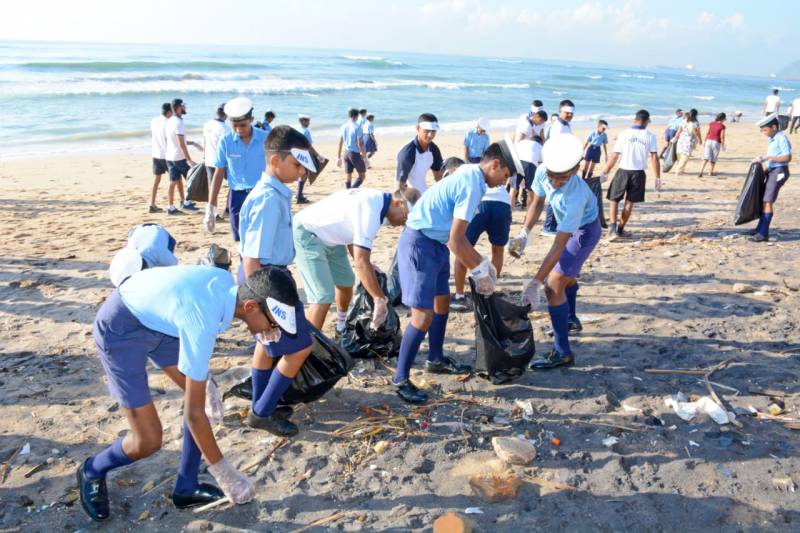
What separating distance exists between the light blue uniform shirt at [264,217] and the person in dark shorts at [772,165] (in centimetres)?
623

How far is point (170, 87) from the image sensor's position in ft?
90.8

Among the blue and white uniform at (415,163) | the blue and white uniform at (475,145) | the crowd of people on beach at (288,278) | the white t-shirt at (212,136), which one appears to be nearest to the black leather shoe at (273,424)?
the crowd of people on beach at (288,278)

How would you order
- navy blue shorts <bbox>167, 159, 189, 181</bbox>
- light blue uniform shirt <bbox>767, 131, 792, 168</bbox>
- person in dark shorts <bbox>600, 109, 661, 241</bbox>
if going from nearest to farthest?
light blue uniform shirt <bbox>767, 131, 792, 168</bbox> → person in dark shorts <bbox>600, 109, 661, 241</bbox> → navy blue shorts <bbox>167, 159, 189, 181</bbox>

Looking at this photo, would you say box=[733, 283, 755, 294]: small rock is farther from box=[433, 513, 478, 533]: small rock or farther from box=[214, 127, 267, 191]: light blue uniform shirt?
box=[214, 127, 267, 191]: light blue uniform shirt

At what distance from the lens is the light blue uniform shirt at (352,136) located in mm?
9680

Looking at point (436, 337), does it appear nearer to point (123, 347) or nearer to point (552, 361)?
point (552, 361)

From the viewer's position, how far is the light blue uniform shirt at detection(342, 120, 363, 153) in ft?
31.8

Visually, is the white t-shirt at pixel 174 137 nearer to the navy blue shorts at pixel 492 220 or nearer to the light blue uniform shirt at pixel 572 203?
the navy blue shorts at pixel 492 220

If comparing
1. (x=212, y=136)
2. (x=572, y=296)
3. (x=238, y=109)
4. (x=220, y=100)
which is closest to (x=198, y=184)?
(x=212, y=136)

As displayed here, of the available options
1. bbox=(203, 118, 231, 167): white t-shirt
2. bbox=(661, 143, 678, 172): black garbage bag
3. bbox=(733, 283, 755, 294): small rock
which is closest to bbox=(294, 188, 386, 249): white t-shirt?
bbox=(733, 283, 755, 294): small rock

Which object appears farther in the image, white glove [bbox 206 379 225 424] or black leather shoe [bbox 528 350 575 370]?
black leather shoe [bbox 528 350 575 370]

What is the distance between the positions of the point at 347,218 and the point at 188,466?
1703mm

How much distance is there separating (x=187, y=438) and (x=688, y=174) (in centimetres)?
1304

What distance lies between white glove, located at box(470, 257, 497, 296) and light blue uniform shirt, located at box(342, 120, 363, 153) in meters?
6.23
